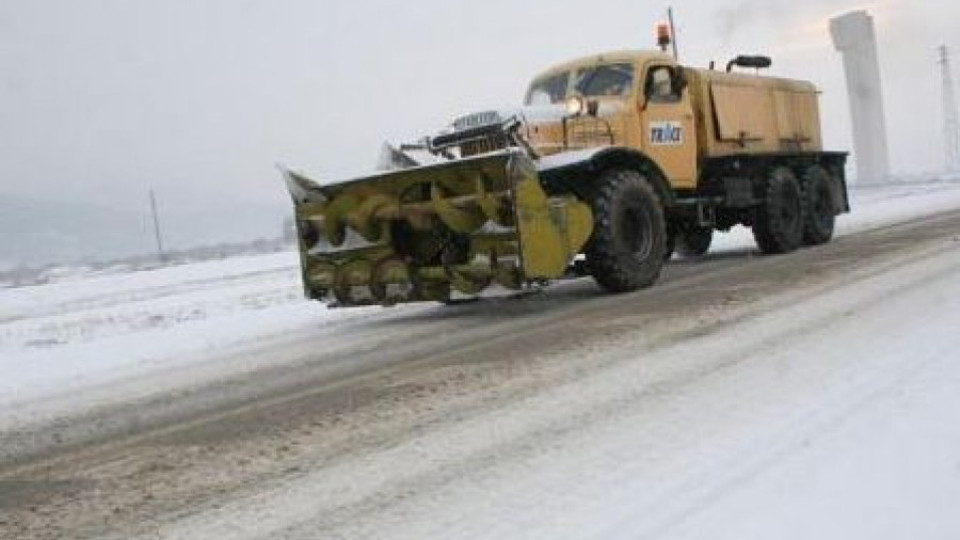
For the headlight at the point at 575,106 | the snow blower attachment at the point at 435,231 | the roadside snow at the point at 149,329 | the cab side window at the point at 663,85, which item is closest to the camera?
the roadside snow at the point at 149,329

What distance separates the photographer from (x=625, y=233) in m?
11.4

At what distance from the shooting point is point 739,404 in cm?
563

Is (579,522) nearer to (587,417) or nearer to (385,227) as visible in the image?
(587,417)

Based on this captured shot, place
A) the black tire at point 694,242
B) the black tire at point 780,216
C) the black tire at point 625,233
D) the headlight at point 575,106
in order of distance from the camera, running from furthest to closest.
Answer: the black tire at point 694,242 → the black tire at point 780,216 → the headlight at point 575,106 → the black tire at point 625,233

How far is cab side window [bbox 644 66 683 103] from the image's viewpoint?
1282cm

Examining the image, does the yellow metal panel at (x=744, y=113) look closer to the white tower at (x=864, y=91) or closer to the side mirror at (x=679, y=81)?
the side mirror at (x=679, y=81)

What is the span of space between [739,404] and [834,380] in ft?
2.13

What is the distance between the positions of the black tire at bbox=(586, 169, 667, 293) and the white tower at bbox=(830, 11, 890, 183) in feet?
221

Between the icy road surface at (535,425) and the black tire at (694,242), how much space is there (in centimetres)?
581

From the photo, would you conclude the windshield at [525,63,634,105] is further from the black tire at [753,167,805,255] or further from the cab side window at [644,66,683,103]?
the black tire at [753,167,805,255]

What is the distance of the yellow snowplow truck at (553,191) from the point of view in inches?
395

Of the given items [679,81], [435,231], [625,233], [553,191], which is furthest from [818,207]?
[435,231]

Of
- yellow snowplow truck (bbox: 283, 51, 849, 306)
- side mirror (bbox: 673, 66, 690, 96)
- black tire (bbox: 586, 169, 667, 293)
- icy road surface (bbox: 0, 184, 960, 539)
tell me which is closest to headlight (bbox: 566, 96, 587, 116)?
yellow snowplow truck (bbox: 283, 51, 849, 306)

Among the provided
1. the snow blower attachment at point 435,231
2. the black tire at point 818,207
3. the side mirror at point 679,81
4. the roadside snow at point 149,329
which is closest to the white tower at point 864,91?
the roadside snow at point 149,329
